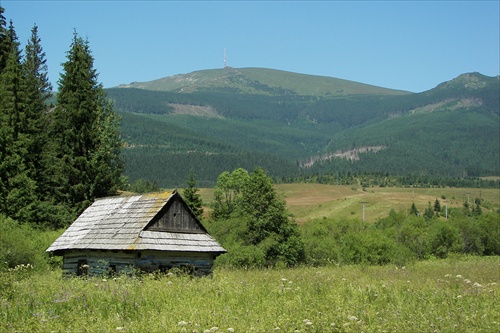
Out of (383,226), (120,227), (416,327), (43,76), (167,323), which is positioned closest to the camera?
(416,327)

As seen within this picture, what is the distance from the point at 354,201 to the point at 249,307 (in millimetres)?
146384

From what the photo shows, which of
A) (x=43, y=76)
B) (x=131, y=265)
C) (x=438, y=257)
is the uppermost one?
(x=43, y=76)

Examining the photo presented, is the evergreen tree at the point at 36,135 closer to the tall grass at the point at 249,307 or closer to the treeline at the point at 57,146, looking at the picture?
the treeline at the point at 57,146

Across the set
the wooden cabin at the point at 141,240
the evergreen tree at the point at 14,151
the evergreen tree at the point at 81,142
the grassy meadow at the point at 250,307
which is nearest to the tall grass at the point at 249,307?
the grassy meadow at the point at 250,307

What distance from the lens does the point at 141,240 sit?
2139 cm

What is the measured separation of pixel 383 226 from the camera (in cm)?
9588

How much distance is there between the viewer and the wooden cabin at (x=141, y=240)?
71.3ft

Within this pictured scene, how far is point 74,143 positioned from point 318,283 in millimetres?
29726

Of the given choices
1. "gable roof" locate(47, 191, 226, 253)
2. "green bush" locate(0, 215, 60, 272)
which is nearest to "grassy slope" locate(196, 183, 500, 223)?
"green bush" locate(0, 215, 60, 272)

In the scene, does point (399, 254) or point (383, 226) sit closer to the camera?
point (399, 254)

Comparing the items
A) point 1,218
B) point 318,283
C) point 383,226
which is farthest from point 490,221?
point 318,283

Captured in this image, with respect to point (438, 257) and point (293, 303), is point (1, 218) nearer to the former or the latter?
point (293, 303)

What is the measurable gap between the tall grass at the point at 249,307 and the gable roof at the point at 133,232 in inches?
308

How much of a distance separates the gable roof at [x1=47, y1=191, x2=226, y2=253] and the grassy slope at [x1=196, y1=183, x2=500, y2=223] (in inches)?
3741
